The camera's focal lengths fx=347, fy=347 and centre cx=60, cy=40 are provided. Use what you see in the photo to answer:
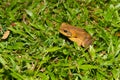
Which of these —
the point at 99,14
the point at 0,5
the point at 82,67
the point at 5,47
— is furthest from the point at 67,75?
the point at 0,5

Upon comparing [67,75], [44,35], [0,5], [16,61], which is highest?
[0,5]

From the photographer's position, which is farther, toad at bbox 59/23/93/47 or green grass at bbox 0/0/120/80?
toad at bbox 59/23/93/47

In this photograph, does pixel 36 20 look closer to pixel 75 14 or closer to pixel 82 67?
pixel 75 14

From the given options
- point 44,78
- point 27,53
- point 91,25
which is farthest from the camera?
point 91,25
